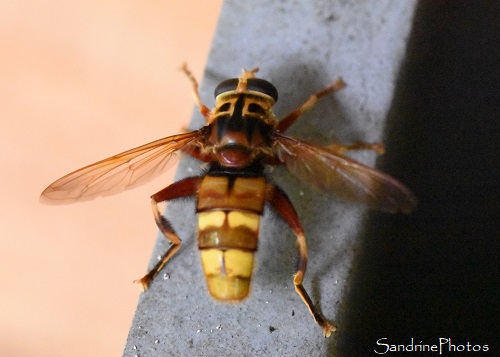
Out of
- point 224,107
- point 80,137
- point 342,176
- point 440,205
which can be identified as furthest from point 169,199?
point 80,137

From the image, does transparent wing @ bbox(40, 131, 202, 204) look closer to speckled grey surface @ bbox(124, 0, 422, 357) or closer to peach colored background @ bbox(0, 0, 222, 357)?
speckled grey surface @ bbox(124, 0, 422, 357)

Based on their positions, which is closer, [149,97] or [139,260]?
[139,260]

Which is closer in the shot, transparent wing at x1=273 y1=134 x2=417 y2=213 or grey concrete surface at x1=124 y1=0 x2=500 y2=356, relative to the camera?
transparent wing at x1=273 y1=134 x2=417 y2=213

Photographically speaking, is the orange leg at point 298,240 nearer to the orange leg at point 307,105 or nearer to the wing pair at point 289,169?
the wing pair at point 289,169

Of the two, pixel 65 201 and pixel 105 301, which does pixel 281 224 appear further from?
pixel 105 301

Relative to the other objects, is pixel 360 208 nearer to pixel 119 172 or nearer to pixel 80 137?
pixel 119 172

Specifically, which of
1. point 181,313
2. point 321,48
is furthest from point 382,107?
point 181,313

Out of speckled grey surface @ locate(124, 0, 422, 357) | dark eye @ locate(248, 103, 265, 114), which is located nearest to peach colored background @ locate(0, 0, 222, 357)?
speckled grey surface @ locate(124, 0, 422, 357)

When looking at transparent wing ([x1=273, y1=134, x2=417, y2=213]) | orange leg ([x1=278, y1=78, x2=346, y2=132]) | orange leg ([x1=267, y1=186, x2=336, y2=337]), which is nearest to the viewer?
transparent wing ([x1=273, y1=134, x2=417, y2=213])
